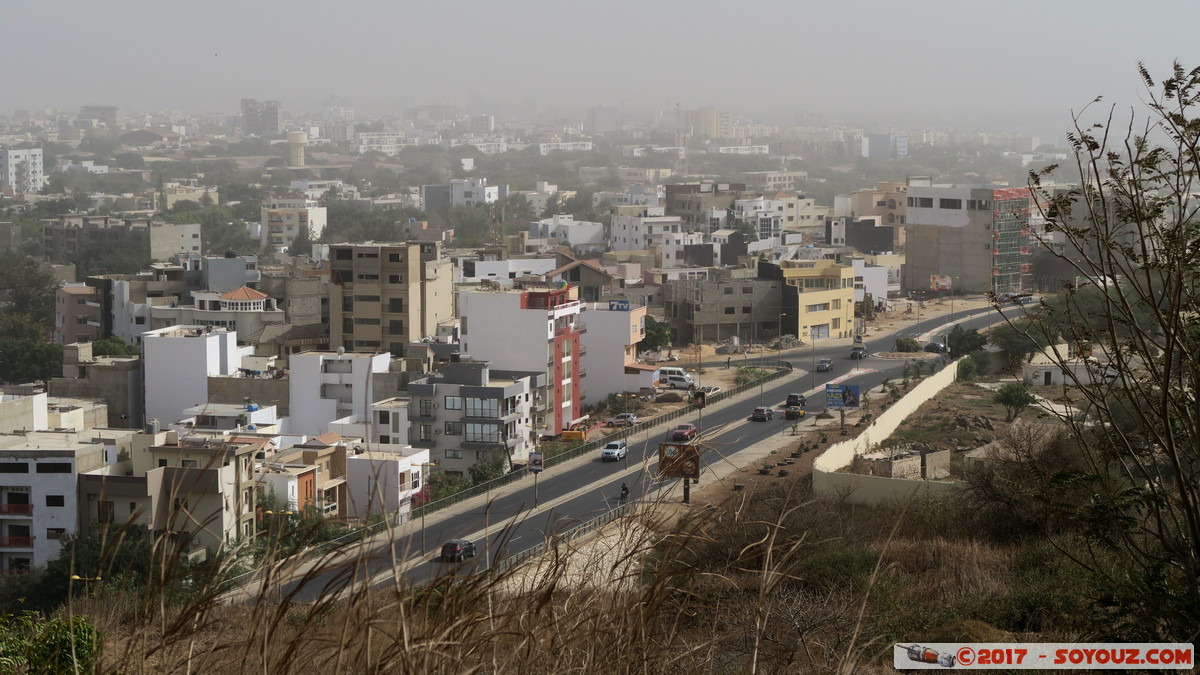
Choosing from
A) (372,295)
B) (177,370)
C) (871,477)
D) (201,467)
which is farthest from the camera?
(372,295)

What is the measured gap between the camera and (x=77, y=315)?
18.0 m

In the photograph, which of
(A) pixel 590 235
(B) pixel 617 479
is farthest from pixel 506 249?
(B) pixel 617 479

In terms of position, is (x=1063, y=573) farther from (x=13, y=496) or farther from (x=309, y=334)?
(x=309, y=334)

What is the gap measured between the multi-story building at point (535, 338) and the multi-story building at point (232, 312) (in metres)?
3.58

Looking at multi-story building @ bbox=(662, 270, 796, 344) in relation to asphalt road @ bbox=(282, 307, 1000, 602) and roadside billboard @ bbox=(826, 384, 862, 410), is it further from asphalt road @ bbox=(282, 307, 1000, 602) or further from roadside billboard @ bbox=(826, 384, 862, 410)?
roadside billboard @ bbox=(826, 384, 862, 410)

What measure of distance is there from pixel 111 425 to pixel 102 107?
82098 millimetres

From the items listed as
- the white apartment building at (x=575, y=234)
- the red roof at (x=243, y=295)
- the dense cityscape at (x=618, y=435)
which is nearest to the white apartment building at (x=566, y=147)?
the dense cityscape at (x=618, y=435)

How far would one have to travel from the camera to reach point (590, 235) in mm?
27312

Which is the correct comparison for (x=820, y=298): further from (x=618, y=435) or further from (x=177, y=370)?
(x=177, y=370)

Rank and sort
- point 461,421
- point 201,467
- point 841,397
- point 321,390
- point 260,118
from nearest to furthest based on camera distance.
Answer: point 201,467, point 461,421, point 321,390, point 841,397, point 260,118

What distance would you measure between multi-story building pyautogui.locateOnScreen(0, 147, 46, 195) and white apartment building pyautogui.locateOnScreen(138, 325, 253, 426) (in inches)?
1524

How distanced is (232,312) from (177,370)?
308cm

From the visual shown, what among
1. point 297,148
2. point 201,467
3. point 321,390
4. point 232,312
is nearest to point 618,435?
point 321,390

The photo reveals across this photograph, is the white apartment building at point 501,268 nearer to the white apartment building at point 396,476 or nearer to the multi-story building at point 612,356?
the multi-story building at point 612,356
